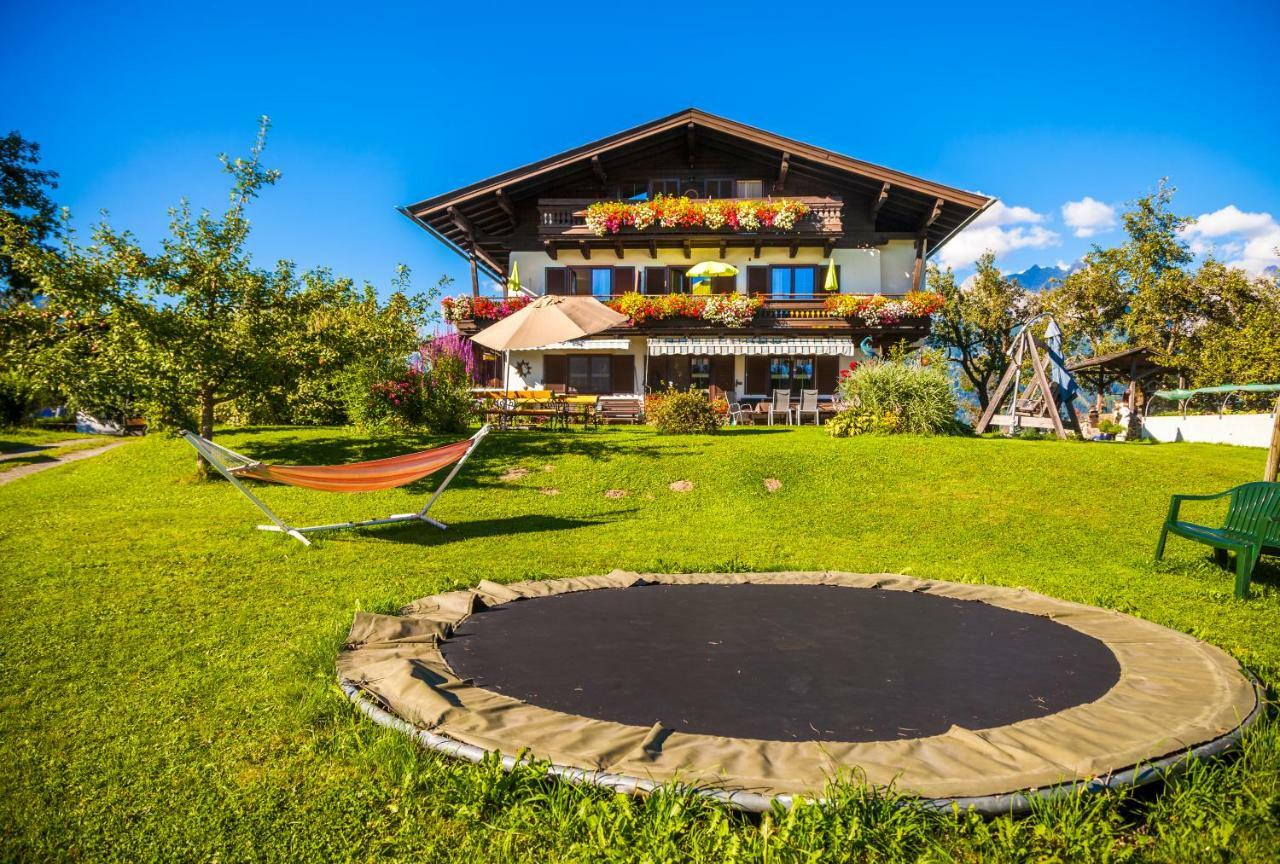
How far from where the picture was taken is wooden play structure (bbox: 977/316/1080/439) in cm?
1477

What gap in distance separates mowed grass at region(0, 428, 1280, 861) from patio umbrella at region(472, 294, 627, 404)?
225cm

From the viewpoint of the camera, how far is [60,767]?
2607 millimetres

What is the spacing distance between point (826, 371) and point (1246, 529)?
1639 cm

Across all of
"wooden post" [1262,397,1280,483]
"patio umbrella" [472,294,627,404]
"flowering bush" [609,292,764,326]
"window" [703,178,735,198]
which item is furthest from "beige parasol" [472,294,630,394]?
"window" [703,178,735,198]

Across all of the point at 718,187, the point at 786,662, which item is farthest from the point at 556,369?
the point at 786,662

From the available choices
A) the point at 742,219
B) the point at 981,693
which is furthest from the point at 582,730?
the point at 742,219

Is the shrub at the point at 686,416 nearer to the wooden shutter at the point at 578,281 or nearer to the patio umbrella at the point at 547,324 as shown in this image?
the patio umbrella at the point at 547,324

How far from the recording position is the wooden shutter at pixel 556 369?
73.3ft

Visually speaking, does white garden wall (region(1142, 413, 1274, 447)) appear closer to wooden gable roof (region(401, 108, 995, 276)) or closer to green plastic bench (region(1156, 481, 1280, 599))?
wooden gable roof (region(401, 108, 995, 276))

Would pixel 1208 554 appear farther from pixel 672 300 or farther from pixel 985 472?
pixel 672 300

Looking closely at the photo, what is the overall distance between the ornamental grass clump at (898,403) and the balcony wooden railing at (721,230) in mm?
8526

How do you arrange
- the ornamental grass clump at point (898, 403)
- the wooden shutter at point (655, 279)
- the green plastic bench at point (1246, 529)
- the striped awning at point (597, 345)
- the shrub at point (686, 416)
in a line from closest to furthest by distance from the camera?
the green plastic bench at point (1246, 529) < the ornamental grass clump at point (898, 403) < the shrub at point (686, 416) < the striped awning at point (597, 345) < the wooden shutter at point (655, 279)

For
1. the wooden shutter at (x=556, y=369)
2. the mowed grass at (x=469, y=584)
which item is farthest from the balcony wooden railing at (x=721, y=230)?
the mowed grass at (x=469, y=584)

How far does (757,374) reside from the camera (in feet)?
72.8
